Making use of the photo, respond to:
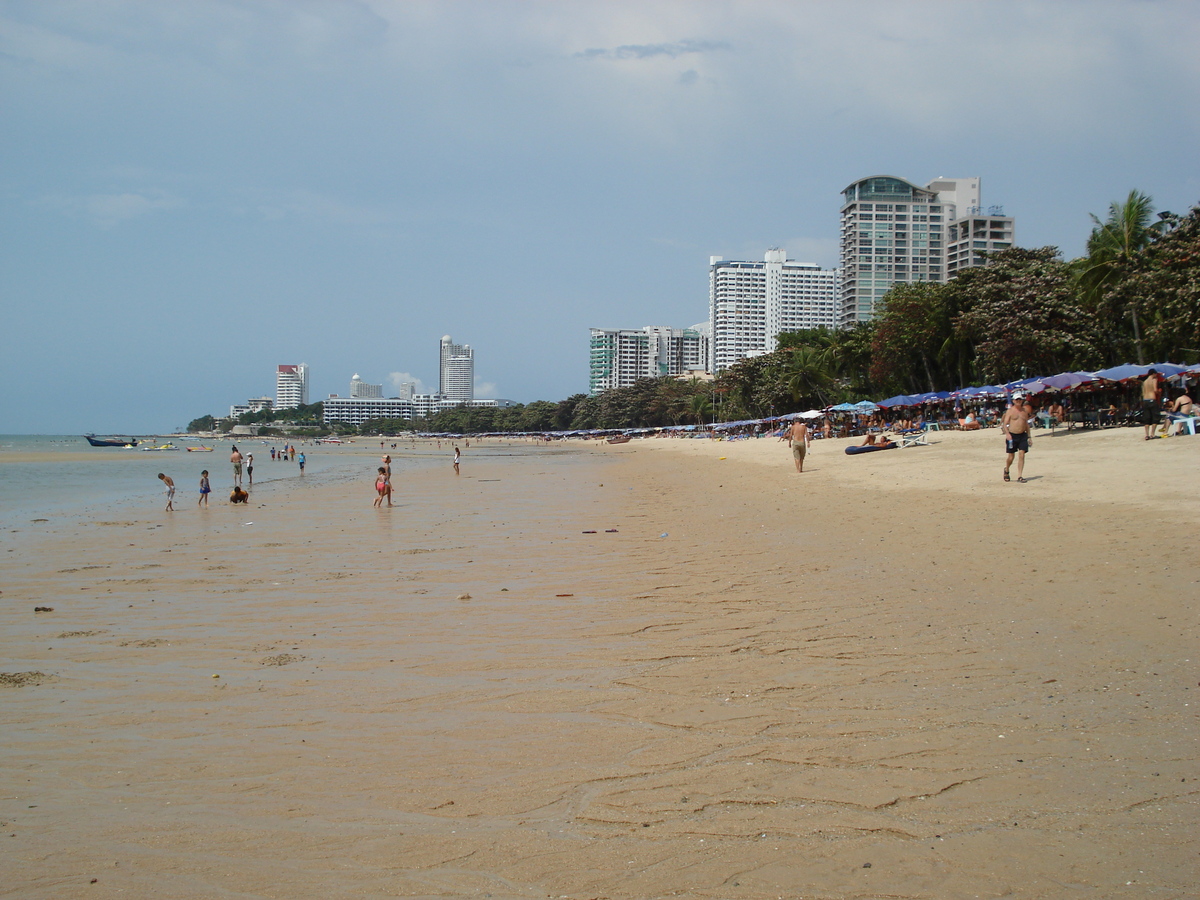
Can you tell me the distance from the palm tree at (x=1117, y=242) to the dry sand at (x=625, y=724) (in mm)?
29902

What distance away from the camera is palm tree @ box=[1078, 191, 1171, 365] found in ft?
113

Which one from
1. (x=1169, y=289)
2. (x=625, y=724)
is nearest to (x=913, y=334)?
(x=1169, y=289)

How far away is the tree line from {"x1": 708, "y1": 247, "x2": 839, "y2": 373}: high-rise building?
121 m

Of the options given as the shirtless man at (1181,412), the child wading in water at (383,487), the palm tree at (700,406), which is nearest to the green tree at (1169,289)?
the shirtless man at (1181,412)

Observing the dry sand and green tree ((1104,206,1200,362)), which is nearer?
the dry sand

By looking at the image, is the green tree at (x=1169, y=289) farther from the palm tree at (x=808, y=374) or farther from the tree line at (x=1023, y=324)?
the palm tree at (x=808, y=374)

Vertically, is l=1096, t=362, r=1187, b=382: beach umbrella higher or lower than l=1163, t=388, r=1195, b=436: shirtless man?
higher

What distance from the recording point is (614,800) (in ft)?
11.5

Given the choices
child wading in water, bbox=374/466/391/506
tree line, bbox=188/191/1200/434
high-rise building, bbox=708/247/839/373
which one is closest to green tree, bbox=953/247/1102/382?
tree line, bbox=188/191/1200/434

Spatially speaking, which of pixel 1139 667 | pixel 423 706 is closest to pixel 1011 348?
pixel 1139 667

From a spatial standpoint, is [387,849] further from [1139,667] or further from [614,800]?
[1139,667]

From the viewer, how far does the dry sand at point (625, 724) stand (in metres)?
3.04

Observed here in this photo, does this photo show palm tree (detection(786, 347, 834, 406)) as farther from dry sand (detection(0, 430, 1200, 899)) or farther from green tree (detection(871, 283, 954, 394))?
dry sand (detection(0, 430, 1200, 899))

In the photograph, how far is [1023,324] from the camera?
35.9 metres
